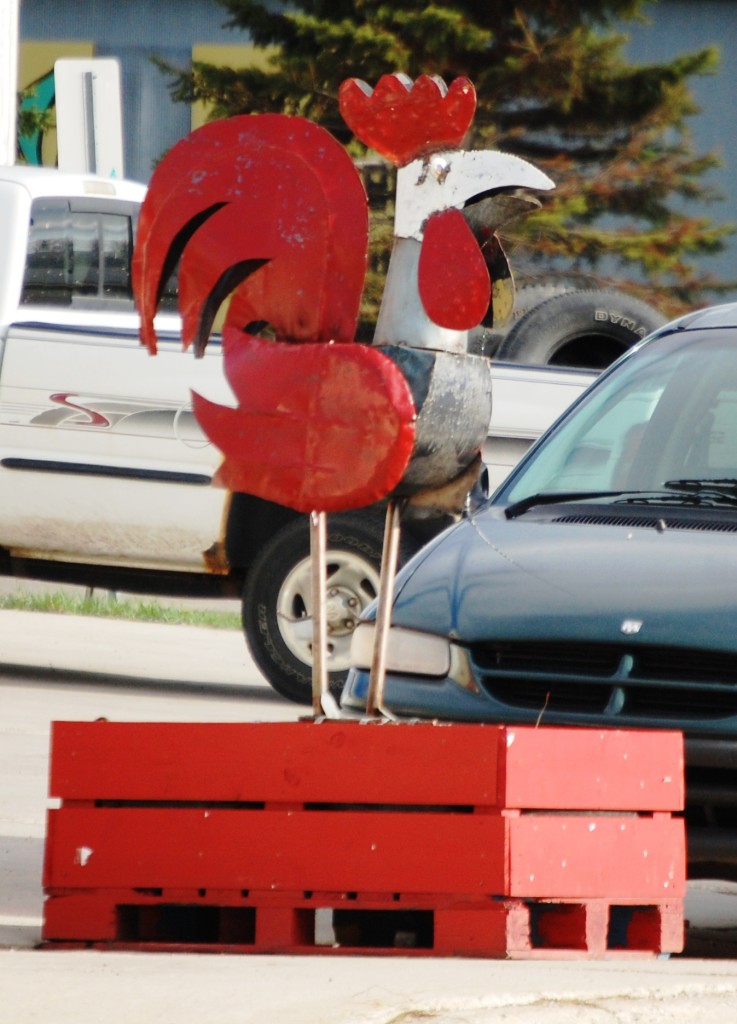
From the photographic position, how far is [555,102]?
21125 millimetres

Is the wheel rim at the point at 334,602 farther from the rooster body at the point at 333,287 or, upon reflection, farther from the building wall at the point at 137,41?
the building wall at the point at 137,41

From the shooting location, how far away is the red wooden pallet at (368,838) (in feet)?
15.6

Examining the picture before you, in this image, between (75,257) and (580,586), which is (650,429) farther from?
(75,257)

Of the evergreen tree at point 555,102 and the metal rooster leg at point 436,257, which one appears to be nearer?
the metal rooster leg at point 436,257

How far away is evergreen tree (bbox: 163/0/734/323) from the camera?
20766 mm

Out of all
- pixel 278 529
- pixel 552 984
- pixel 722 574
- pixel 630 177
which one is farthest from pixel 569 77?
pixel 552 984

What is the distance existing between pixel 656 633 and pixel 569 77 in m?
16.4

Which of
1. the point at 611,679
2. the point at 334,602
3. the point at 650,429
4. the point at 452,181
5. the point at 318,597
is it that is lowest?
the point at 611,679

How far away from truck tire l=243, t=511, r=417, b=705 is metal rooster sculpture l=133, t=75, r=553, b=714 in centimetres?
453


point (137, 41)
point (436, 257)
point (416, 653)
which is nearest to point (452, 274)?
point (436, 257)

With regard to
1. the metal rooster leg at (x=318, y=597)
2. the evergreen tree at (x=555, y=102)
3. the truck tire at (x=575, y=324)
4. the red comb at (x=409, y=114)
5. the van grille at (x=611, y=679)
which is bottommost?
the van grille at (x=611, y=679)

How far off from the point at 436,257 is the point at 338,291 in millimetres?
273

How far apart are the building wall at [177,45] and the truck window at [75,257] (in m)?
13.2

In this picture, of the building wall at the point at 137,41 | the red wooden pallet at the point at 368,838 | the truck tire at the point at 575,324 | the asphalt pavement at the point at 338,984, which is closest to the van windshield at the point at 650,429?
the asphalt pavement at the point at 338,984
